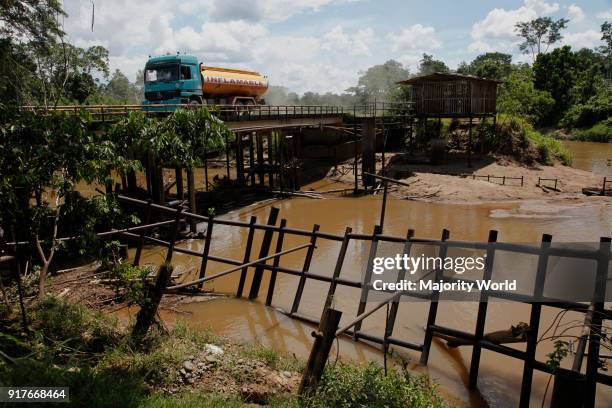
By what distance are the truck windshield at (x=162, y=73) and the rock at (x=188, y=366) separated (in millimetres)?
18658

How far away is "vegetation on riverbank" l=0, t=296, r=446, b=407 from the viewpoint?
5098mm

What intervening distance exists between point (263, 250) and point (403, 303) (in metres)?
3.29

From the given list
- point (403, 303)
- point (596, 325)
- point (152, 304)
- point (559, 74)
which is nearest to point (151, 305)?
point (152, 304)

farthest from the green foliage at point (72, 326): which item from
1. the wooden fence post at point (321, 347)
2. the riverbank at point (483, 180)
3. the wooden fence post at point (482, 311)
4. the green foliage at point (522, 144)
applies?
the green foliage at point (522, 144)

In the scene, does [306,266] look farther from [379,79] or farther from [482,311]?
[379,79]

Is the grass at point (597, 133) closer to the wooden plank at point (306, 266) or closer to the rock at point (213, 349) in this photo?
the wooden plank at point (306, 266)

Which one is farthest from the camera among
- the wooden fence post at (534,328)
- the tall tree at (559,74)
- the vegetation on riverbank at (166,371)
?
the tall tree at (559,74)

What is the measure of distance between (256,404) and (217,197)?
55.2 feet

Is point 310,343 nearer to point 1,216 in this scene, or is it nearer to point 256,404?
point 256,404

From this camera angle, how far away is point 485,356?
7930 mm

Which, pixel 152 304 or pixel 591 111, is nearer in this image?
pixel 152 304

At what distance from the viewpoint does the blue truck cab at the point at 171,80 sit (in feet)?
73.3

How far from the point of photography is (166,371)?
5.99m

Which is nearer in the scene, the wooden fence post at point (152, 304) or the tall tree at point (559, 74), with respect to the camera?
the wooden fence post at point (152, 304)
